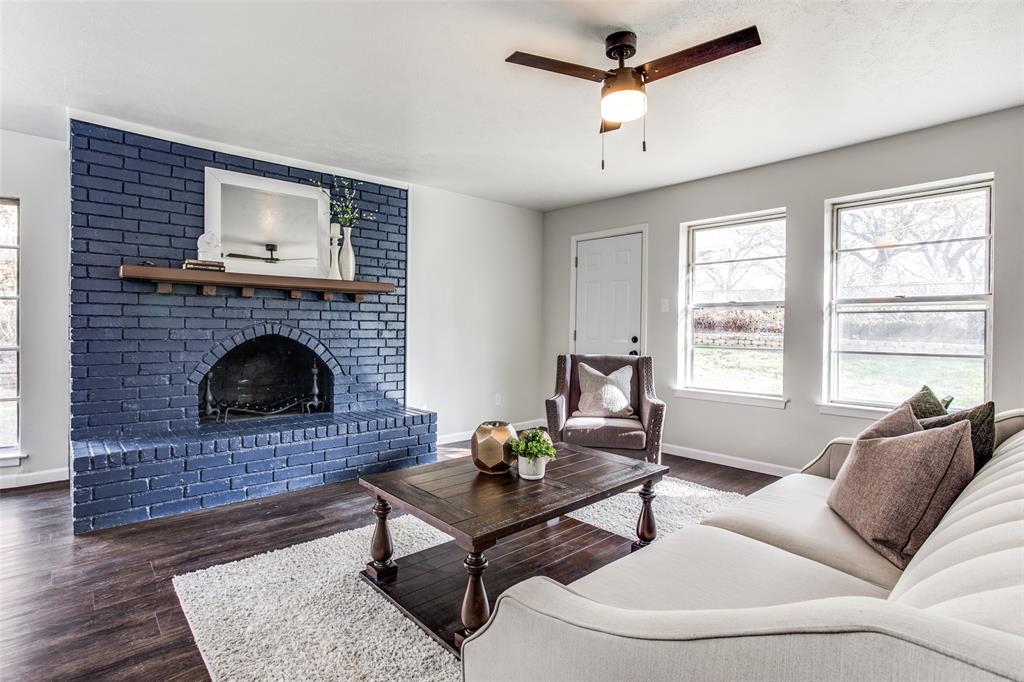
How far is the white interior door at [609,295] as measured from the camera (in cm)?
502

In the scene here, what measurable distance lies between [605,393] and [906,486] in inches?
94.0

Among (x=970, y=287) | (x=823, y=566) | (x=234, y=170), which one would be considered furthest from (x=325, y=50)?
(x=970, y=287)

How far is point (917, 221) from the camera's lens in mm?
3537

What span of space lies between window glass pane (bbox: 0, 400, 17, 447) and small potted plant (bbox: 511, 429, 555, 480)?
11.9ft

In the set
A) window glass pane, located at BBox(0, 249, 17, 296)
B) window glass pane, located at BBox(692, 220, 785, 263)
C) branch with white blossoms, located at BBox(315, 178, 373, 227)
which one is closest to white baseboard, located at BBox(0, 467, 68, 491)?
window glass pane, located at BBox(0, 249, 17, 296)

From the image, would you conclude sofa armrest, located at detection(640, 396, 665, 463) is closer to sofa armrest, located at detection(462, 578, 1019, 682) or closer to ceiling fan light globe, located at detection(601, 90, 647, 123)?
ceiling fan light globe, located at detection(601, 90, 647, 123)

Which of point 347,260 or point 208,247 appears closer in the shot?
point 208,247

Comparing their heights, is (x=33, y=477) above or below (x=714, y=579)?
below

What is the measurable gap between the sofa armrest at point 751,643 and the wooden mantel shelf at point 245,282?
3.36 meters

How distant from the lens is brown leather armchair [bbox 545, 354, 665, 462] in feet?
11.5

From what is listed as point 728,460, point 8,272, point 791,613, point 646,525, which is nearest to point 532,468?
point 646,525

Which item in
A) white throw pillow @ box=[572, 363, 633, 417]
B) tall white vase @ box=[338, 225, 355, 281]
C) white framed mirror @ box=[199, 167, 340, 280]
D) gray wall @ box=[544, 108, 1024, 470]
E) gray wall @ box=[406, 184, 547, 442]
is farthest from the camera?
gray wall @ box=[406, 184, 547, 442]

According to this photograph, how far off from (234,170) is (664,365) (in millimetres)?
3795

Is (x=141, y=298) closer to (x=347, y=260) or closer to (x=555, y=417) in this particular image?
(x=347, y=260)
